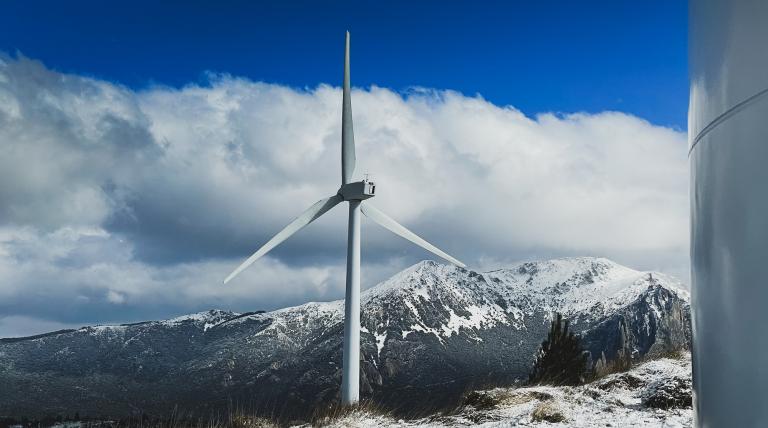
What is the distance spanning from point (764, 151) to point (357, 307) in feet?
82.1

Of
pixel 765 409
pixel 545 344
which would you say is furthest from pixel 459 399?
pixel 545 344

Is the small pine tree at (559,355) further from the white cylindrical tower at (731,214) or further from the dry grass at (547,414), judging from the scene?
the white cylindrical tower at (731,214)

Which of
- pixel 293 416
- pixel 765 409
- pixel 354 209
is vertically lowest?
pixel 293 416

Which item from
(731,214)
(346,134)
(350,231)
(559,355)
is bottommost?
(559,355)

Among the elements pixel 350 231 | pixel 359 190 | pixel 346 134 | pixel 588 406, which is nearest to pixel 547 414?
pixel 588 406

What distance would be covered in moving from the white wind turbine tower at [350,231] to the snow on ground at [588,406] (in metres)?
10.8

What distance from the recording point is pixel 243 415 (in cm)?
1656

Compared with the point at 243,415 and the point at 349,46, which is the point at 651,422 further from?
the point at 349,46

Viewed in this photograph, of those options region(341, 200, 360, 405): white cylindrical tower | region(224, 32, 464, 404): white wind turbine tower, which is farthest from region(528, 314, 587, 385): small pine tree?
region(341, 200, 360, 405): white cylindrical tower

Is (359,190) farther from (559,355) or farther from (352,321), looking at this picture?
(559,355)

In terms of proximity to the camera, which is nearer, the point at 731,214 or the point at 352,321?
the point at 731,214

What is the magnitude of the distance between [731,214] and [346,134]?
31.0 meters

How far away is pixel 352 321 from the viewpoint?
30.6m

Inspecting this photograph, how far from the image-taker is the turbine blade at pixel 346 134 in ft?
121
